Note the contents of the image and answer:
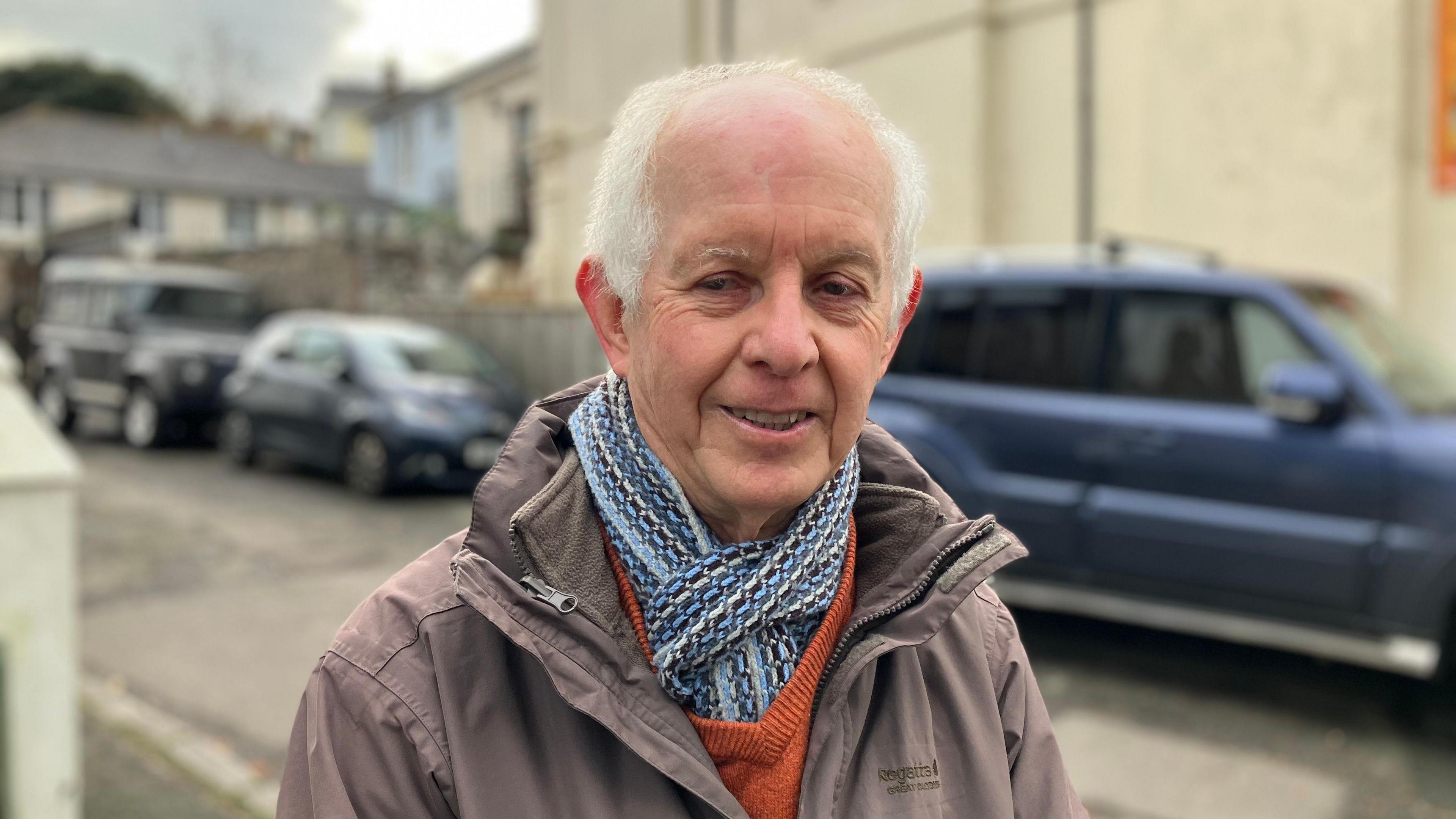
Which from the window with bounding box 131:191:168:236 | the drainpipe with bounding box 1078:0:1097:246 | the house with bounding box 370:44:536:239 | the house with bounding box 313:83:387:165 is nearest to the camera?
the drainpipe with bounding box 1078:0:1097:246

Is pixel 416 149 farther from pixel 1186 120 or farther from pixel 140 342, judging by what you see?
pixel 1186 120

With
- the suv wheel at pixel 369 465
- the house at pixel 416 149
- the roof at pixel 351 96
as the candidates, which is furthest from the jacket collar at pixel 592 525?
the roof at pixel 351 96

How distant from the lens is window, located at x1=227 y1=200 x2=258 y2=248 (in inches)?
1754

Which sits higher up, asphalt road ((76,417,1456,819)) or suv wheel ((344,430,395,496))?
suv wheel ((344,430,395,496))

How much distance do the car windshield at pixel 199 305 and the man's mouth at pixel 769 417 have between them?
14359mm

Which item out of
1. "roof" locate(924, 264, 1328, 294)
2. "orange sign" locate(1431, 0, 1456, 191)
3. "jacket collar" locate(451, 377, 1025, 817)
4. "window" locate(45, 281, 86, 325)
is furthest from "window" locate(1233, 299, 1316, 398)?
"window" locate(45, 281, 86, 325)

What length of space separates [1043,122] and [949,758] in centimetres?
1011

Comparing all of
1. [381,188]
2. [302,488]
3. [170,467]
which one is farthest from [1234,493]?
[381,188]

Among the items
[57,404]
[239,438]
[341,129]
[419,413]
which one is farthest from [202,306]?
[341,129]

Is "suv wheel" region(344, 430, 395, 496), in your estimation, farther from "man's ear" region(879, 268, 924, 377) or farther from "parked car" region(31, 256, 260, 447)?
"man's ear" region(879, 268, 924, 377)

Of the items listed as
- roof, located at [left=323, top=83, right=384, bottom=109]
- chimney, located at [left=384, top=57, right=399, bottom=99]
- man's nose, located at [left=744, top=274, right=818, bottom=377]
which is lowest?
man's nose, located at [left=744, top=274, right=818, bottom=377]

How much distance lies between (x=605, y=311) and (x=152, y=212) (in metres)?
46.6

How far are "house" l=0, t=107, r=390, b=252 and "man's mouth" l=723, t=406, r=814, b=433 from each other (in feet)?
119

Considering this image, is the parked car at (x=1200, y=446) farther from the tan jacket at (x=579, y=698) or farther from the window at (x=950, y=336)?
the tan jacket at (x=579, y=698)
